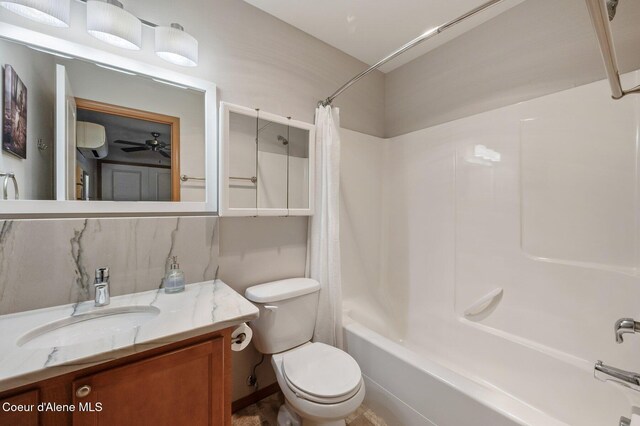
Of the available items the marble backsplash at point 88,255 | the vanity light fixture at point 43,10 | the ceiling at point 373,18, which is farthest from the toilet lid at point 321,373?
the ceiling at point 373,18

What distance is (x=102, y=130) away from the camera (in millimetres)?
1163

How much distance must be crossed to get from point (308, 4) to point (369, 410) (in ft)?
8.28

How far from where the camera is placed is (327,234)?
1737mm

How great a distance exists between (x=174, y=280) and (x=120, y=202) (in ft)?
1.43

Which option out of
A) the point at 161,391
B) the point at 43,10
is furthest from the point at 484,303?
the point at 43,10

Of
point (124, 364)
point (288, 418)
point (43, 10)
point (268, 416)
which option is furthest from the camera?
point (268, 416)

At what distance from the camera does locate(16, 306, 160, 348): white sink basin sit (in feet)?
2.89

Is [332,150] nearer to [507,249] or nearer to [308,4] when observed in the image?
[308,4]

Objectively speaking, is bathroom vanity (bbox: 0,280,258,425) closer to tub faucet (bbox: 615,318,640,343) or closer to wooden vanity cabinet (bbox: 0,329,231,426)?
wooden vanity cabinet (bbox: 0,329,231,426)

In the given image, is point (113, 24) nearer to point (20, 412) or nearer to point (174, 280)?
point (174, 280)

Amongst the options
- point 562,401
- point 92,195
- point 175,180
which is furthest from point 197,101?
point 562,401

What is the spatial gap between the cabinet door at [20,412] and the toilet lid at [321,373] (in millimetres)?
862

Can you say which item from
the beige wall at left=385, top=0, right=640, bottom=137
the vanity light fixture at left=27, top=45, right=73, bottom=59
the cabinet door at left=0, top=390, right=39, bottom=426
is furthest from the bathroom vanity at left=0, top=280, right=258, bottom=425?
the beige wall at left=385, top=0, right=640, bottom=137

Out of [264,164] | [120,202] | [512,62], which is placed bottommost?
[120,202]
